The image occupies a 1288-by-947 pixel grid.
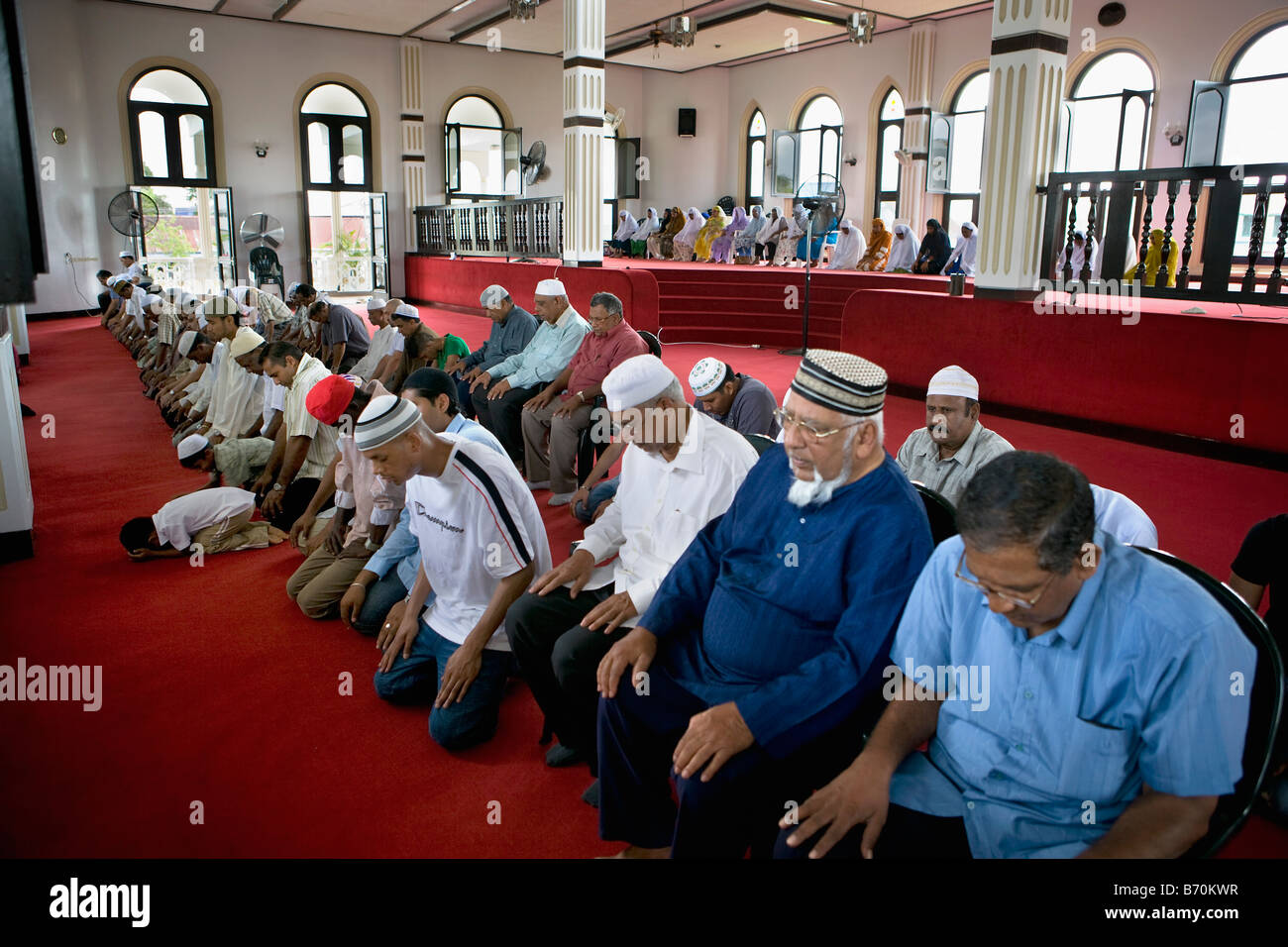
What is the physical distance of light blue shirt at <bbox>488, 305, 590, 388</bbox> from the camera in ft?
16.7

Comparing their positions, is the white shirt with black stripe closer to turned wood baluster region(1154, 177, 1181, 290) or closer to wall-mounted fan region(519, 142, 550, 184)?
turned wood baluster region(1154, 177, 1181, 290)

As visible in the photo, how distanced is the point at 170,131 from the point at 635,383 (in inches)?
588

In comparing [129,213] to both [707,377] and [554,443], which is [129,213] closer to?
[554,443]

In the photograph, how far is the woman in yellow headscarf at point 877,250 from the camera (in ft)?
41.7

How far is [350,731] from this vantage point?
255 centimetres

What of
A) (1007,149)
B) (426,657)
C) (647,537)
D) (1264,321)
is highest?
(1007,149)

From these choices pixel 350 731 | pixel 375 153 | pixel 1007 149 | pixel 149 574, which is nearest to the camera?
pixel 350 731

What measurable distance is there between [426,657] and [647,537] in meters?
0.83

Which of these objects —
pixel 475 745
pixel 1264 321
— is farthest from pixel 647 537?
pixel 1264 321

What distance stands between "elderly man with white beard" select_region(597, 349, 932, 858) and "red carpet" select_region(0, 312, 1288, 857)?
1.44 feet

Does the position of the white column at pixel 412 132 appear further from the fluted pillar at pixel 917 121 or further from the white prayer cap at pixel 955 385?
the white prayer cap at pixel 955 385

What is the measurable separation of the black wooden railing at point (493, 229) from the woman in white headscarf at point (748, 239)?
148 inches

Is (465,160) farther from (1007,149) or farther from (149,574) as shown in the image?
(149,574)

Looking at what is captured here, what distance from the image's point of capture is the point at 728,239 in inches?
618
